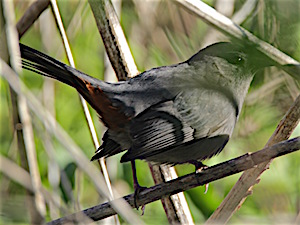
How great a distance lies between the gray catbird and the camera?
2.59 meters

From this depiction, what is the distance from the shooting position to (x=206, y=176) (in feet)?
7.16

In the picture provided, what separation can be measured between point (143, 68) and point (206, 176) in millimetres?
1782

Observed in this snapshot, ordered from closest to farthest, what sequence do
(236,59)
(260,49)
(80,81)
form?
(260,49)
(80,81)
(236,59)

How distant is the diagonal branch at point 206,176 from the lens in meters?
2.00

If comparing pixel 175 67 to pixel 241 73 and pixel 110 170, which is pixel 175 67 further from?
pixel 110 170

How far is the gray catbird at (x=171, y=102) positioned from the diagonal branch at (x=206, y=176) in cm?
25

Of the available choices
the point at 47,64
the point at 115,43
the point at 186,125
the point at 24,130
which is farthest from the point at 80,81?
the point at 186,125

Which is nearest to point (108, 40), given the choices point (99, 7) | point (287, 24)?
point (99, 7)

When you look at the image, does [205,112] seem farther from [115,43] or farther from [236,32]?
[236,32]

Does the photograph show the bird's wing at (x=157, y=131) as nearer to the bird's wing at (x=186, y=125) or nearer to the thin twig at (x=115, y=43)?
the bird's wing at (x=186, y=125)

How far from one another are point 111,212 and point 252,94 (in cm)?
177

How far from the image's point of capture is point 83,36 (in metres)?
4.12

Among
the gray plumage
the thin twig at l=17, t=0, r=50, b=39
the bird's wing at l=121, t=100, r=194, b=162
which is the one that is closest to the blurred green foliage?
the gray plumage

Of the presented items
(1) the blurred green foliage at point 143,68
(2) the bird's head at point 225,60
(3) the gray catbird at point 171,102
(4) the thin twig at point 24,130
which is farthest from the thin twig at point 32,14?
(2) the bird's head at point 225,60
